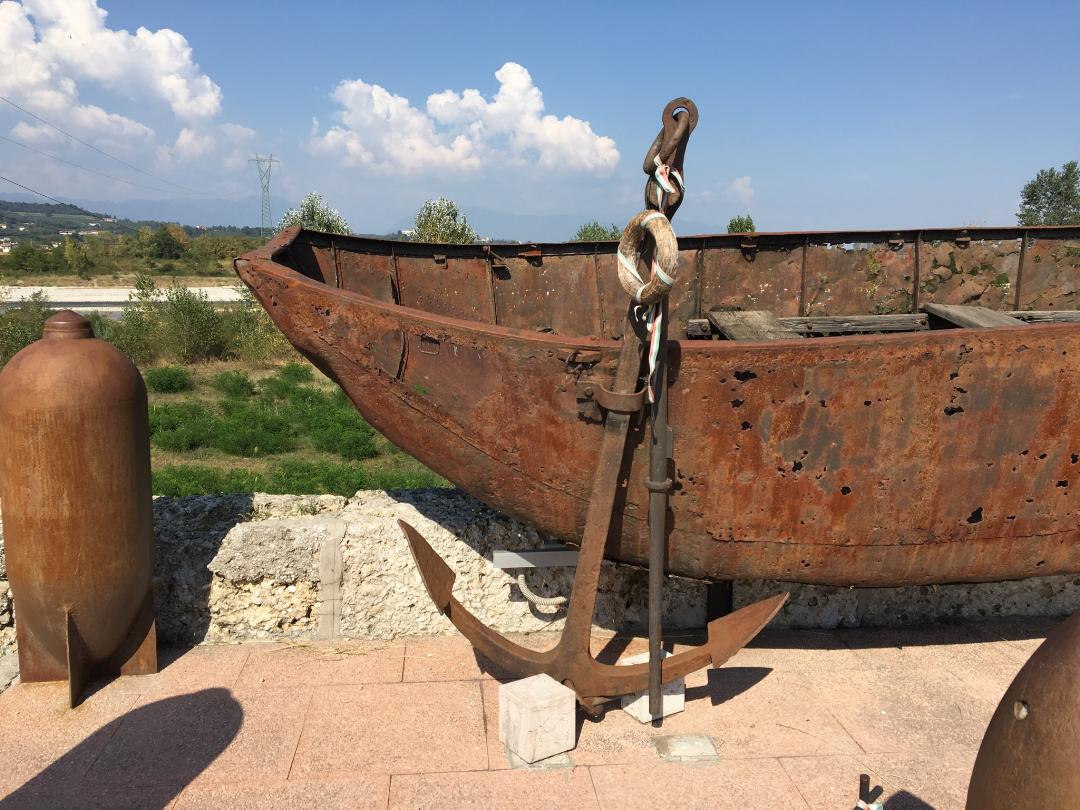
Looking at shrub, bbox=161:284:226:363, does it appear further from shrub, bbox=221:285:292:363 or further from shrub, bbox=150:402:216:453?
shrub, bbox=150:402:216:453

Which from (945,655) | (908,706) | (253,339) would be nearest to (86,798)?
(908,706)

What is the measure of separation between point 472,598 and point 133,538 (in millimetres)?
1390

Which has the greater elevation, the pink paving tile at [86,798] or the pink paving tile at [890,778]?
the pink paving tile at [890,778]

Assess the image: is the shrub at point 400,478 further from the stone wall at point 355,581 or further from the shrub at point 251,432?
the stone wall at point 355,581

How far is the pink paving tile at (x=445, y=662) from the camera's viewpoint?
318cm

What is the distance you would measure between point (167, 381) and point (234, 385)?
2.72ft

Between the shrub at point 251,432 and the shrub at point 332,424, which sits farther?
the shrub at point 332,424

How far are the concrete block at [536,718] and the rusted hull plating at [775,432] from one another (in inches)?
21.2

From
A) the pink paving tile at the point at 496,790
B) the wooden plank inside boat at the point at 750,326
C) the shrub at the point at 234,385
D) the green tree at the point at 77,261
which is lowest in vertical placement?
the pink paving tile at the point at 496,790

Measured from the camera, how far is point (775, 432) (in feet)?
8.66

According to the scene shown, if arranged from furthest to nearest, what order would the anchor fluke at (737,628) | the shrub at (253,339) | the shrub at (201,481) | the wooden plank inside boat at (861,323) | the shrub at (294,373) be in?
the shrub at (253,339) → the shrub at (294,373) → the shrub at (201,481) → the wooden plank inside boat at (861,323) → the anchor fluke at (737,628)

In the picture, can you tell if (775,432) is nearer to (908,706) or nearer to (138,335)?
(908,706)

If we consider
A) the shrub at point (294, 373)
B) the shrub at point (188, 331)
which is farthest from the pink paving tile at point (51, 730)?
the shrub at point (188, 331)

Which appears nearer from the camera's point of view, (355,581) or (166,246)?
(355,581)
